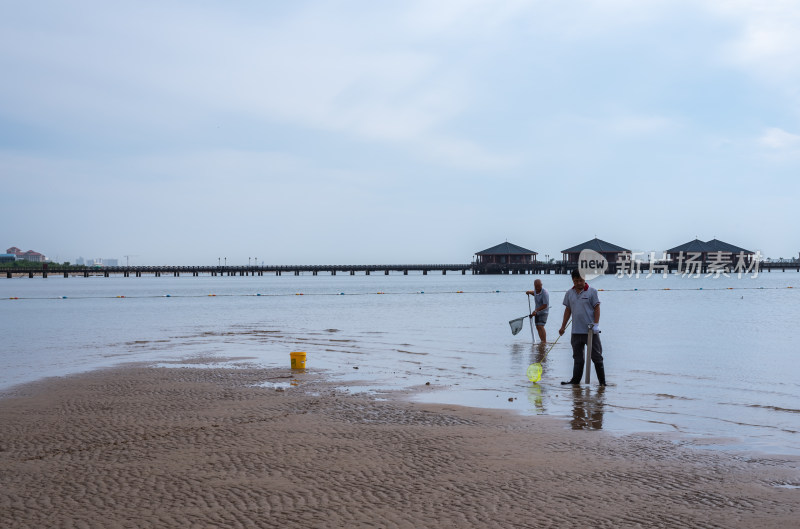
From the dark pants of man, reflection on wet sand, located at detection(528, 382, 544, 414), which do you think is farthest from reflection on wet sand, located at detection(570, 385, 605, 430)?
reflection on wet sand, located at detection(528, 382, 544, 414)

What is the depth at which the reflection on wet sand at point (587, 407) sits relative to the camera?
8773 millimetres

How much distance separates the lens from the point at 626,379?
12.9 metres

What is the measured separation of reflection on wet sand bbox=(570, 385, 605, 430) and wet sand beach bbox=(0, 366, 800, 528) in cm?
38

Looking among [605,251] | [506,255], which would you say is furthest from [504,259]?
[605,251]

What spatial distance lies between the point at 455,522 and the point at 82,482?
3.54m

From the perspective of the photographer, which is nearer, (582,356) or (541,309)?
(582,356)

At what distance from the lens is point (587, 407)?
32.7ft

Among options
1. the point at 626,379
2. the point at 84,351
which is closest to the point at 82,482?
the point at 626,379

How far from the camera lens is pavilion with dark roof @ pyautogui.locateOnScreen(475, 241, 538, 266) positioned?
16138 centimetres

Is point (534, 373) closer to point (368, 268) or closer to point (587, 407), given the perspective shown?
point (587, 407)

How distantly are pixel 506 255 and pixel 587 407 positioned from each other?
153 meters
